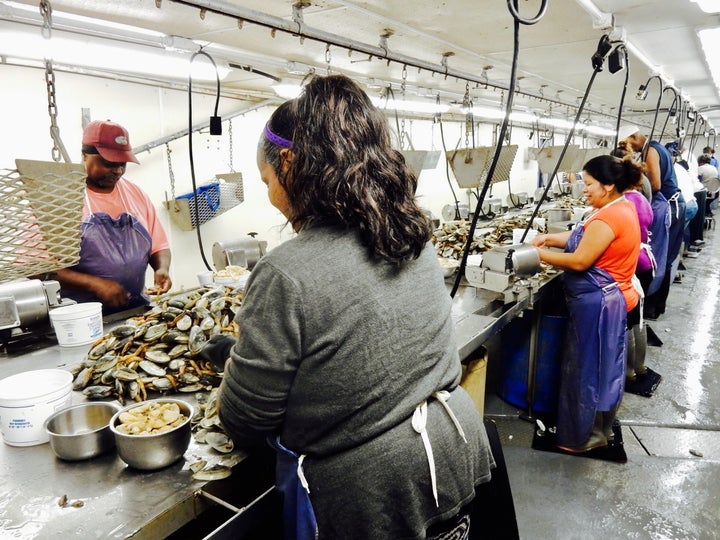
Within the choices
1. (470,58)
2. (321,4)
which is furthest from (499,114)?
(321,4)

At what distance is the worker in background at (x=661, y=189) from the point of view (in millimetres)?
4612

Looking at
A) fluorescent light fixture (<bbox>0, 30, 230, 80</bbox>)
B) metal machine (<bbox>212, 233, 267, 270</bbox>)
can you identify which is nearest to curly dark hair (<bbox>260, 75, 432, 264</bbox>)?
fluorescent light fixture (<bbox>0, 30, 230, 80</bbox>)

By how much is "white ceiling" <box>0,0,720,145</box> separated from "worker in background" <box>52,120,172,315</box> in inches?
26.4

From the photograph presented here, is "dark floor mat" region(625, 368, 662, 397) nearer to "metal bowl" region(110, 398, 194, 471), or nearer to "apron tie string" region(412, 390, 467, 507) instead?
"apron tie string" region(412, 390, 467, 507)

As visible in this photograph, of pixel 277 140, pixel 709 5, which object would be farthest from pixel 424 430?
pixel 709 5

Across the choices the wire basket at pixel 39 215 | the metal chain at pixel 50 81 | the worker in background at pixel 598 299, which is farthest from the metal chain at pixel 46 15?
the worker in background at pixel 598 299

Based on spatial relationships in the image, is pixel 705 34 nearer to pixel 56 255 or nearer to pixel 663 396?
pixel 663 396

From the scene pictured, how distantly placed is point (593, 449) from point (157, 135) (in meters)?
4.92

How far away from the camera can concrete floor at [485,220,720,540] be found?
2.49 meters

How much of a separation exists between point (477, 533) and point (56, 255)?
6.83 ft

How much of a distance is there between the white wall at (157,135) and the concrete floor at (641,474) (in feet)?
7.63

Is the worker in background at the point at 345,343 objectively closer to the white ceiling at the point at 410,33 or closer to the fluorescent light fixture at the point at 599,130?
the white ceiling at the point at 410,33

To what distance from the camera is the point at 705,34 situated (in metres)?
3.57

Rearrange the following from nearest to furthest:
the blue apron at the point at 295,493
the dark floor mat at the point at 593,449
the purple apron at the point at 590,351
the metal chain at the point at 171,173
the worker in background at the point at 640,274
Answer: the blue apron at the point at 295,493 < the purple apron at the point at 590,351 < the dark floor mat at the point at 593,449 < the worker in background at the point at 640,274 < the metal chain at the point at 171,173
